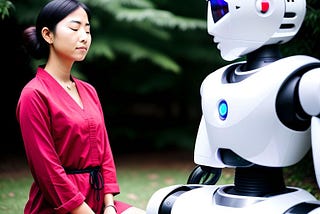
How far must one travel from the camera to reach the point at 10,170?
5.43 metres

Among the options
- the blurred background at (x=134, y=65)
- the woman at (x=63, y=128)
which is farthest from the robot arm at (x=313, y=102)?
the blurred background at (x=134, y=65)

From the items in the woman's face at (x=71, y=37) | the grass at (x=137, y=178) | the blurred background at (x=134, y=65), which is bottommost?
the grass at (x=137, y=178)

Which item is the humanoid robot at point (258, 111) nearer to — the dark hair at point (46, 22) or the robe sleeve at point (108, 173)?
the robe sleeve at point (108, 173)

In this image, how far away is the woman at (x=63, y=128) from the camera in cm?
221

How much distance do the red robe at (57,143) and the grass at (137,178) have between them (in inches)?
51.7

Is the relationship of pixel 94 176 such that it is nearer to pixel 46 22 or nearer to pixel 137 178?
pixel 46 22

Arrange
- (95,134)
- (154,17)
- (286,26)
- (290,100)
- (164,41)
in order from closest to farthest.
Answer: (290,100) < (286,26) < (95,134) < (154,17) < (164,41)

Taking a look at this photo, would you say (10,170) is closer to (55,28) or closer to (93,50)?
(93,50)

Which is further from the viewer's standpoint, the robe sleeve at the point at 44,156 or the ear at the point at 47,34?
the ear at the point at 47,34

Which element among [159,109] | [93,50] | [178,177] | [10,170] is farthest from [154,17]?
[159,109]

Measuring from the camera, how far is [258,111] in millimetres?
2018

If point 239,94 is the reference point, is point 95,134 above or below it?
below

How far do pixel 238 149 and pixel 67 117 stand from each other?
685mm

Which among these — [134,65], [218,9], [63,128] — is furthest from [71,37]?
[134,65]
